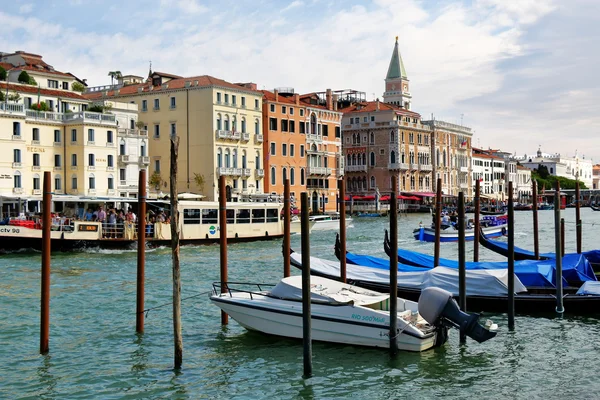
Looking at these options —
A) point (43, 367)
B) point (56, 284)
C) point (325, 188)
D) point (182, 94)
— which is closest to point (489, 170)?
point (325, 188)

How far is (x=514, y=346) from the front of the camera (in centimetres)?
957

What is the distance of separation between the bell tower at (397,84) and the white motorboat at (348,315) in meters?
58.8

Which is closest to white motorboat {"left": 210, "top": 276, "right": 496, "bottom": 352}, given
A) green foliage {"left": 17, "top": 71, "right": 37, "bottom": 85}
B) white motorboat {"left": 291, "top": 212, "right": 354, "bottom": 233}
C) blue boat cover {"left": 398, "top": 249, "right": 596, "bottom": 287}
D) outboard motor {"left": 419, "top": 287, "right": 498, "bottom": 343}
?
outboard motor {"left": 419, "top": 287, "right": 498, "bottom": 343}

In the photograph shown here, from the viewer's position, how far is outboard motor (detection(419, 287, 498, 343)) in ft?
28.4

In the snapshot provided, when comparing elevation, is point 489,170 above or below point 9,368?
above

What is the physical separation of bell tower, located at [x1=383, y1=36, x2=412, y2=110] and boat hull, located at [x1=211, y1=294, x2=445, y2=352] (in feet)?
194

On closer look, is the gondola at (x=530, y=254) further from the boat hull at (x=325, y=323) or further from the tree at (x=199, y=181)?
the tree at (x=199, y=181)

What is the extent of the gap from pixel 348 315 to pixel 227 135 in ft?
97.7

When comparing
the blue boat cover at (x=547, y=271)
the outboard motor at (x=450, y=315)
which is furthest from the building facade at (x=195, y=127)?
the outboard motor at (x=450, y=315)

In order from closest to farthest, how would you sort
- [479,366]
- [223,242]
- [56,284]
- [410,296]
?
[479,366], [223,242], [410,296], [56,284]

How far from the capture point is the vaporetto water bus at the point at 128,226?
2101 centimetres

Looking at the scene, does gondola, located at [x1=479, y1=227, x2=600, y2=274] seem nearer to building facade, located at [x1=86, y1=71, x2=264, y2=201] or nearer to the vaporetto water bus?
the vaporetto water bus

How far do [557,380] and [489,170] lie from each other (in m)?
72.0

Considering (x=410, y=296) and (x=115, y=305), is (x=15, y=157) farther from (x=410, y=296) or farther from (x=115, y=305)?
(x=410, y=296)
